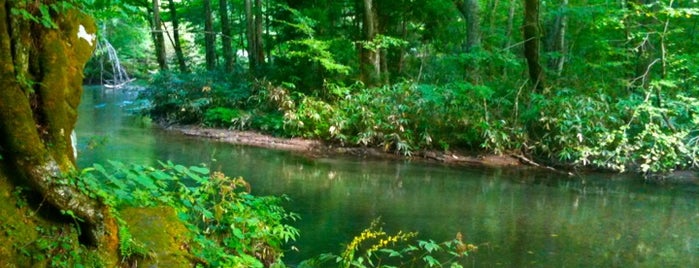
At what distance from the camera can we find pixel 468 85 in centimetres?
1298

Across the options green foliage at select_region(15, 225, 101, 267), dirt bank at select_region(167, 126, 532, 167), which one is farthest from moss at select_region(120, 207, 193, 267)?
dirt bank at select_region(167, 126, 532, 167)

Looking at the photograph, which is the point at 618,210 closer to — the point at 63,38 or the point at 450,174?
the point at 450,174

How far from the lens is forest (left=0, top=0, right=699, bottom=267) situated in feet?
10.1

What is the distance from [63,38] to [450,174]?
28.5 ft

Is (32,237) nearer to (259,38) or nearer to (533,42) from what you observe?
(533,42)

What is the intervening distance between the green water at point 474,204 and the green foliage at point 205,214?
0.63 meters

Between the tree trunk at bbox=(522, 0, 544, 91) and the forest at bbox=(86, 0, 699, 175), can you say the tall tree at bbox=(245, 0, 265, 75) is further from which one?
the tree trunk at bbox=(522, 0, 544, 91)

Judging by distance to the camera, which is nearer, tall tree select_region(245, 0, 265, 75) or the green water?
the green water

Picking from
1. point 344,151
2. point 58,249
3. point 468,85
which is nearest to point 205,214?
point 58,249

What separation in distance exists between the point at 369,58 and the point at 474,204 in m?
7.74

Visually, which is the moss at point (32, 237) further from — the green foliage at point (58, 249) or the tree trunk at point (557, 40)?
the tree trunk at point (557, 40)

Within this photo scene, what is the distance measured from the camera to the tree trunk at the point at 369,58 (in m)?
15.0

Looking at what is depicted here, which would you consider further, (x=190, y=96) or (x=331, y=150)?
(x=190, y=96)

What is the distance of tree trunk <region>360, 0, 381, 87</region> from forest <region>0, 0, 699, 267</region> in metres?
0.04
